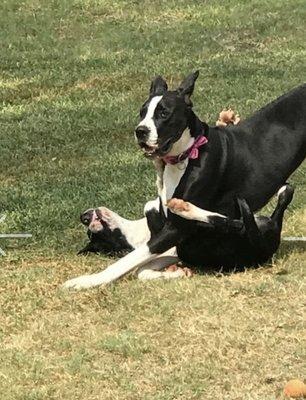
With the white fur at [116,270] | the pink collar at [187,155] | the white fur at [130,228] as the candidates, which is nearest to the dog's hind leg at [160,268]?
the white fur at [116,270]

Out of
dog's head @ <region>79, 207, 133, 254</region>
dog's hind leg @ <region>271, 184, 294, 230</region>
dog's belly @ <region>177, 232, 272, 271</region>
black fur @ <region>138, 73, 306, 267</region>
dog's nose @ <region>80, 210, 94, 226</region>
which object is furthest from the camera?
dog's nose @ <region>80, 210, 94, 226</region>

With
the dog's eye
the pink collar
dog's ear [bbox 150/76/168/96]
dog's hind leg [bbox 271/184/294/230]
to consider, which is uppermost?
dog's ear [bbox 150/76/168/96]

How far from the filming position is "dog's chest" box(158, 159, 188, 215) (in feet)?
19.6

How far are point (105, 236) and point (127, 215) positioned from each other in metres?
1.03

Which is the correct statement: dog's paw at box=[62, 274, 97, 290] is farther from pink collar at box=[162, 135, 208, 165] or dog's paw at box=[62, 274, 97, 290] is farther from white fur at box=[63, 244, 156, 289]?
pink collar at box=[162, 135, 208, 165]

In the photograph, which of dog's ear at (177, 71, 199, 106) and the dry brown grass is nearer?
the dry brown grass

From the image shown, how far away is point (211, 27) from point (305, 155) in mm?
11777

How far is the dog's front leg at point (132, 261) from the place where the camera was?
597 cm

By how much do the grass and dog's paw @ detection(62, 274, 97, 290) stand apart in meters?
0.11

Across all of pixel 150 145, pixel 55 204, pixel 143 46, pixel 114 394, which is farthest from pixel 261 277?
pixel 143 46

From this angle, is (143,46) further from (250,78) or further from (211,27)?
A: (250,78)

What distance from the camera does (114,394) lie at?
4.45 meters

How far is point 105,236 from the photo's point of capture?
6664 mm

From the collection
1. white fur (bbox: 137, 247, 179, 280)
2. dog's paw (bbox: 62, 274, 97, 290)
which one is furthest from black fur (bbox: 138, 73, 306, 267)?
dog's paw (bbox: 62, 274, 97, 290)
